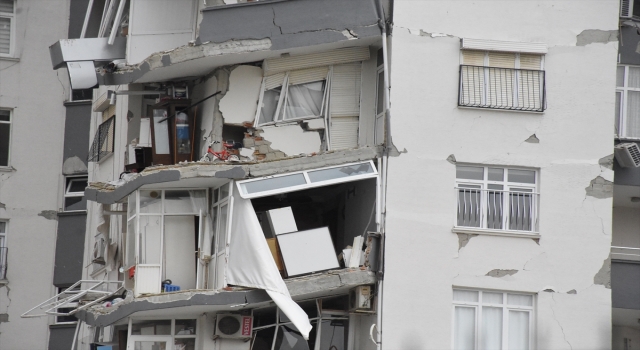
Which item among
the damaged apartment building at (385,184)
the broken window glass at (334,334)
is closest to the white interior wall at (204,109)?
the damaged apartment building at (385,184)

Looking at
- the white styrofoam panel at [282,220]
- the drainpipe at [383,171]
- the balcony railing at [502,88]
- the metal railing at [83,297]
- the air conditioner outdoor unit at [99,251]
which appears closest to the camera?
the drainpipe at [383,171]

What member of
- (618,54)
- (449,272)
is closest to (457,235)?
(449,272)

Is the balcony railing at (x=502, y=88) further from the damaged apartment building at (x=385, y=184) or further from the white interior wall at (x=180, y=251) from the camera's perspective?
the white interior wall at (x=180, y=251)

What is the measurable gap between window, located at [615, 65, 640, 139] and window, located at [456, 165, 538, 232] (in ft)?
8.89

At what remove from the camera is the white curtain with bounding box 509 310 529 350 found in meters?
24.1

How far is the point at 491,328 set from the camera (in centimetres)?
2414

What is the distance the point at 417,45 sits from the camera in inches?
976

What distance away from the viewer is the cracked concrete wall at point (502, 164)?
78.6 feet

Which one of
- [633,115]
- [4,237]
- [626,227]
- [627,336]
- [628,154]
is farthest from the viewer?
[4,237]

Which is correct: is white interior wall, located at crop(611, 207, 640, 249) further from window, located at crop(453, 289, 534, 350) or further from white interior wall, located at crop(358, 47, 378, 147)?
white interior wall, located at crop(358, 47, 378, 147)

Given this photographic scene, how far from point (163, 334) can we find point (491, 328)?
6779mm

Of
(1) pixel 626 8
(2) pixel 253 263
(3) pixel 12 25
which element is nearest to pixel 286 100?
(2) pixel 253 263

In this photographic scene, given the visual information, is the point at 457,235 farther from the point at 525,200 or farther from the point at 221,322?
the point at 221,322

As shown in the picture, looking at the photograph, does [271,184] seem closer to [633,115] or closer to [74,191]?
[633,115]
